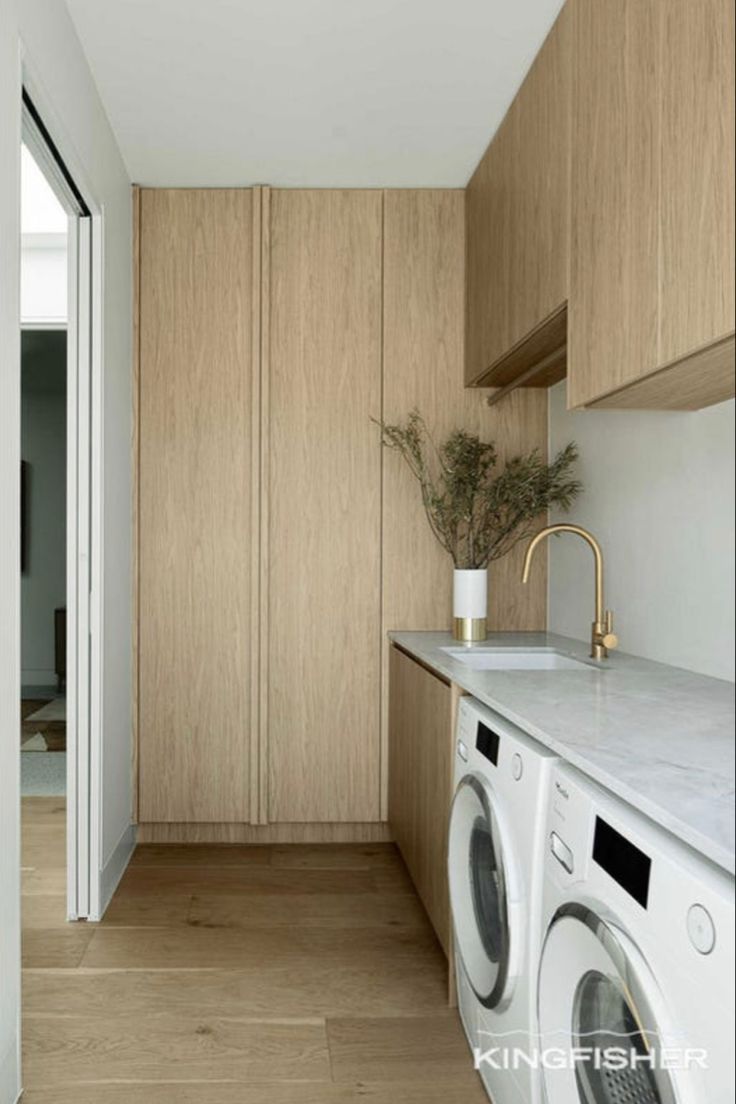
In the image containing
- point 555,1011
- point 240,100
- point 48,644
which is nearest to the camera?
point 555,1011

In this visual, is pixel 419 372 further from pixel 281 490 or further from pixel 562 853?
pixel 562 853

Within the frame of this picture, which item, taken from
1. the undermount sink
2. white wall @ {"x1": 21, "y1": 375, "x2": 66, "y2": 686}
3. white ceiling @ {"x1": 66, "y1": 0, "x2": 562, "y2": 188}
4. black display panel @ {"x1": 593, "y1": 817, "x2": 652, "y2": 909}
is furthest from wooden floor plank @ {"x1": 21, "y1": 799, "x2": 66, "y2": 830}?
black display panel @ {"x1": 593, "y1": 817, "x2": 652, "y2": 909}

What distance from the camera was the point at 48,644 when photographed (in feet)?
14.9

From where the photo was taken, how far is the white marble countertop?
0.90m

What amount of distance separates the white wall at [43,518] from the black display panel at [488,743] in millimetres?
3068

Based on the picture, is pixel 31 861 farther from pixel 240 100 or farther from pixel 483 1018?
pixel 240 100

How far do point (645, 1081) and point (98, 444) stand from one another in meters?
2.26

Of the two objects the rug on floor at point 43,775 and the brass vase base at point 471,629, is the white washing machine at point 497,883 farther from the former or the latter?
the rug on floor at point 43,775

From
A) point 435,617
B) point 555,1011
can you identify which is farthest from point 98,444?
point 555,1011

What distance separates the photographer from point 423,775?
8.37 ft

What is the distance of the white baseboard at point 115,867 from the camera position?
8.87 feet

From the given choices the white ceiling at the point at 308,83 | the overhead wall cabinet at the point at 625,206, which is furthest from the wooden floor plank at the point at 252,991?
the white ceiling at the point at 308,83

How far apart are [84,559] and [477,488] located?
1.34 metres

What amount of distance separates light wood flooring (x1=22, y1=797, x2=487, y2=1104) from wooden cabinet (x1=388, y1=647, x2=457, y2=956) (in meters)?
0.17
